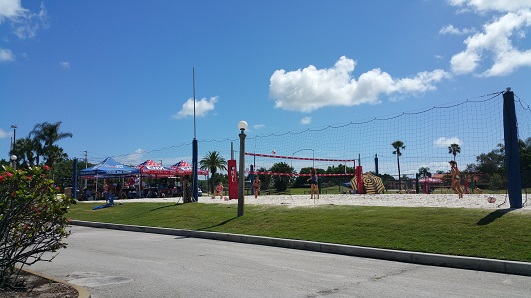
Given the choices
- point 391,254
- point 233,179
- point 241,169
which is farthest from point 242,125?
point 233,179

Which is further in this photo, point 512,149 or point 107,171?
point 107,171

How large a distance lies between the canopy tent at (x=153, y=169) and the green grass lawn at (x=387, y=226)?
54.7 ft

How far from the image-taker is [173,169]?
122 feet

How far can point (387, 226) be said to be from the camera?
1157 centimetres

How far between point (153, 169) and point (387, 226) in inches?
1054

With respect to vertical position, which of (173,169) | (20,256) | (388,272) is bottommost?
(388,272)

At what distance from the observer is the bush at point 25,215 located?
612 centimetres

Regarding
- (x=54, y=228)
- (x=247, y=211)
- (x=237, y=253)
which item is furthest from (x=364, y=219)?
(x=54, y=228)

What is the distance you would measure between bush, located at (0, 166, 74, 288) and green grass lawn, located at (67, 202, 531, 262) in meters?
6.69

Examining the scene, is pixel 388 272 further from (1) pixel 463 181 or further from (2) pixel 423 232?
(1) pixel 463 181

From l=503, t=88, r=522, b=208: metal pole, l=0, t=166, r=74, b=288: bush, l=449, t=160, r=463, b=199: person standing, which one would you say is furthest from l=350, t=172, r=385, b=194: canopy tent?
l=0, t=166, r=74, b=288: bush

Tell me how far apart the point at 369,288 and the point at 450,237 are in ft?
13.7

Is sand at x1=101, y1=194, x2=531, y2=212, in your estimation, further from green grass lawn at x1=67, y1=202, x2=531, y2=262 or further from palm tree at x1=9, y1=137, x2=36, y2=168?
palm tree at x1=9, y1=137, x2=36, y2=168

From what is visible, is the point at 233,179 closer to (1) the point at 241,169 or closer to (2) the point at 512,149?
(1) the point at 241,169
